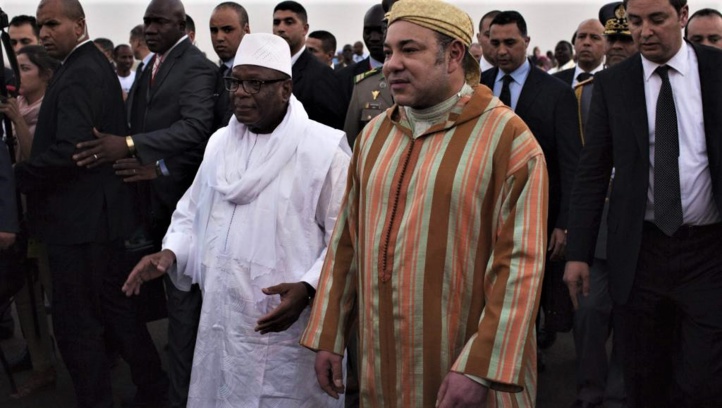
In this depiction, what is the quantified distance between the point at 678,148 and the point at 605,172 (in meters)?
0.34

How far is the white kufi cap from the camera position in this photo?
3.71m

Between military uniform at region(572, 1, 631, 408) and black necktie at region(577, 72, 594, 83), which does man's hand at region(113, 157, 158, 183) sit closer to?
military uniform at region(572, 1, 631, 408)

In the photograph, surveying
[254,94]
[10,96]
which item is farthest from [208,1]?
[254,94]

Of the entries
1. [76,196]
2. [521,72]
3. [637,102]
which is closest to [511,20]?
[521,72]

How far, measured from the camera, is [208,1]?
930 inches

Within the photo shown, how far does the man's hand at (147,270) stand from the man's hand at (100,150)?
1288 mm

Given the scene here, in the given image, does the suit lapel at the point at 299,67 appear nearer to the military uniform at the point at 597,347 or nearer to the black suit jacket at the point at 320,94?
the black suit jacket at the point at 320,94

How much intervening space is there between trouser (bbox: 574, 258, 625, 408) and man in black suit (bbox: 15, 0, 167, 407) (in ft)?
7.88

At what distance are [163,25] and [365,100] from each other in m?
1.24

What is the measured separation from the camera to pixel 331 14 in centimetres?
2650

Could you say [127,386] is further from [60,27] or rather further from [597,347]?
[597,347]

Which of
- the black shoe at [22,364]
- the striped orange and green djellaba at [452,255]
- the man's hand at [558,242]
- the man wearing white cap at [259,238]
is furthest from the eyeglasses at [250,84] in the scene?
the black shoe at [22,364]

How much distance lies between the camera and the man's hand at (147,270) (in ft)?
11.8

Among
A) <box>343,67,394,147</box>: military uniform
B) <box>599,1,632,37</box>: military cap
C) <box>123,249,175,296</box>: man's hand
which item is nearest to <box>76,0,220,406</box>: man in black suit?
<box>343,67,394,147</box>: military uniform
